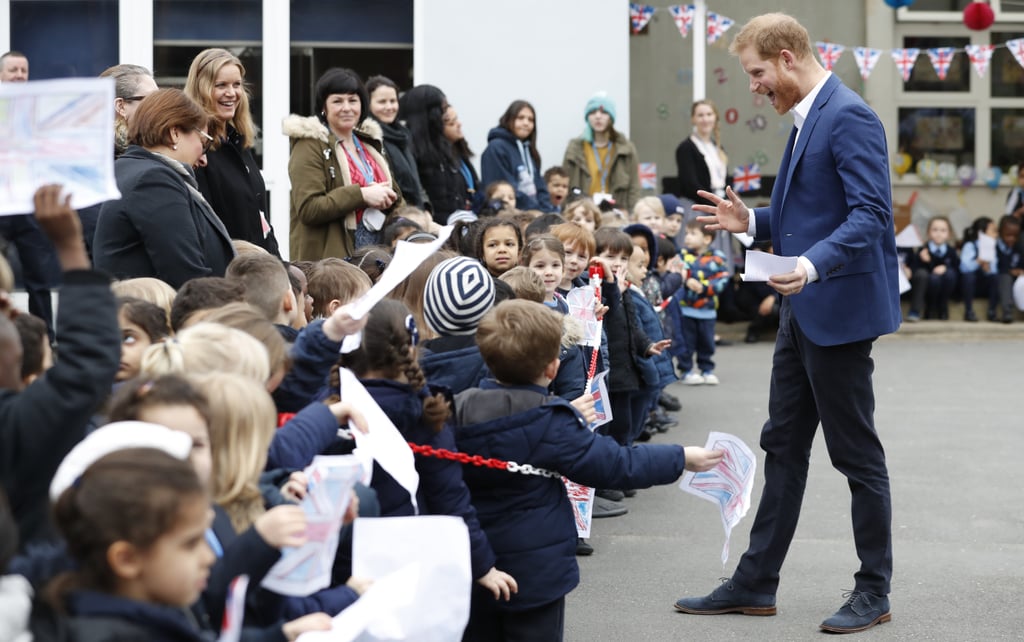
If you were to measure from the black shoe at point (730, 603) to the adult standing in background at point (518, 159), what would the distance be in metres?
5.88

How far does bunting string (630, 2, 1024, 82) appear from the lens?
15.0m

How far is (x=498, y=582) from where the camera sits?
392 centimetres

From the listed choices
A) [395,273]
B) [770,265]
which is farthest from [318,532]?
[770,265]

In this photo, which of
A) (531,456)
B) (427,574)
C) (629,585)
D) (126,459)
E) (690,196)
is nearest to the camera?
(126,459)

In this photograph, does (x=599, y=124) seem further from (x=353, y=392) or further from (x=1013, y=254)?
(x=353, y=392)

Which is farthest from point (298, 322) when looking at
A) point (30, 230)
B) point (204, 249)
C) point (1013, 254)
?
point (1013, 254)

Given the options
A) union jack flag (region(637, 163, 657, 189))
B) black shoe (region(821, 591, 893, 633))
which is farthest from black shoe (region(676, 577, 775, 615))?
union jack flag (region(637, 163, 657, 189))

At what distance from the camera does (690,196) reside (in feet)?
46.6

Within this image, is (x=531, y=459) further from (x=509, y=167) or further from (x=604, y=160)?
(x=604, y=160)

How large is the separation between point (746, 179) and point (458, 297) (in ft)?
38.5

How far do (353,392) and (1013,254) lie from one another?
13.7 meters

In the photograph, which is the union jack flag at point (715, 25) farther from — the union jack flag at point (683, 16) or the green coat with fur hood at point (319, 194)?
the green coat with fur hood at point (319, 194)

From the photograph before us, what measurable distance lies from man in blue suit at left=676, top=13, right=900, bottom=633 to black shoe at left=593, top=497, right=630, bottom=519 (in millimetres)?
1894

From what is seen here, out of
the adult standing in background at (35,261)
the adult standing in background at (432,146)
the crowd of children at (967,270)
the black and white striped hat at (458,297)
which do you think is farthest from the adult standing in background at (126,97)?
the crowd of children at (967,270)
